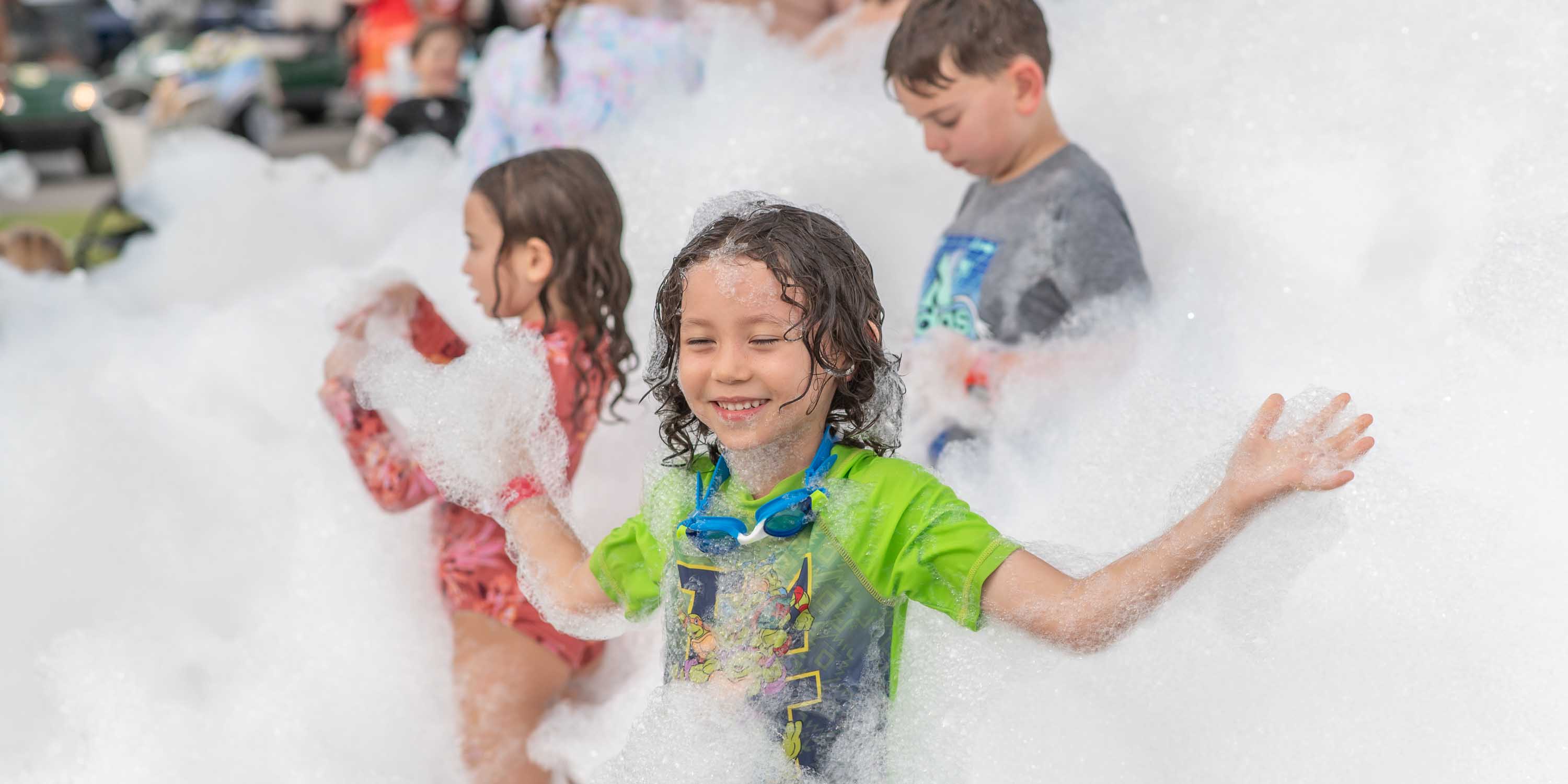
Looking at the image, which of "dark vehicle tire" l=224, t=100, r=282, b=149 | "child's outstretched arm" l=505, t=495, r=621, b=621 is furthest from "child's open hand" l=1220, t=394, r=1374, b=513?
"dark vehicle tire" l=224, t=100, r=282, b=149

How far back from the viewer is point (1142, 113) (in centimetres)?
218

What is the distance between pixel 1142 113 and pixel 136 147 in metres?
5.41

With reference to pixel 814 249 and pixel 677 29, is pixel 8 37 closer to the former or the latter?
pixel 677 29

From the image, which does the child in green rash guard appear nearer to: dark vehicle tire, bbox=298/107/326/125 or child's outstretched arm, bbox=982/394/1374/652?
child's outstretched arm, bbox=982/394/1374/652

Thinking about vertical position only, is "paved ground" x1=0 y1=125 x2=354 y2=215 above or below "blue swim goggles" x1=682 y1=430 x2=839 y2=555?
below

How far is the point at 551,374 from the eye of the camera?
163 centimetres

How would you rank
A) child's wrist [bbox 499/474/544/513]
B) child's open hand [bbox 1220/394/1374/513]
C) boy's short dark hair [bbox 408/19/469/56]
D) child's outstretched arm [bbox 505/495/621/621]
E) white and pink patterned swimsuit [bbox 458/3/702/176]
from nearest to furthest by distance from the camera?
child's open hand [bbox 1220/394/1374/513]
child's outstretched arm [bbox 505/495/621/621]
child's wrist [bbox 499/474/544/513]
white and pink patterned swimsuit [bbox 458/3/702/176]
boy's short dark hair [bbox 408/19/469/56]

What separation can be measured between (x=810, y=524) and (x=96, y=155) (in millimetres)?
6944

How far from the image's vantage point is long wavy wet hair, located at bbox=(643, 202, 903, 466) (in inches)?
43.2

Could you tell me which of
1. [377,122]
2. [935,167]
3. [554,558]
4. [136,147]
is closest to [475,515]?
[554,558]

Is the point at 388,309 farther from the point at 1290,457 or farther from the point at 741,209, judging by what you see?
the point at 1290,457

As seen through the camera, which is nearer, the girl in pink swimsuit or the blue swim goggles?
the blue swim goggles

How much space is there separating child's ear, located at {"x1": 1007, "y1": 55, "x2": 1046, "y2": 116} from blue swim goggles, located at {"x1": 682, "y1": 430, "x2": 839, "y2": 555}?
30.1 inches

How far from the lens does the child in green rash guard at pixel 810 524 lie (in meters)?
1.05
